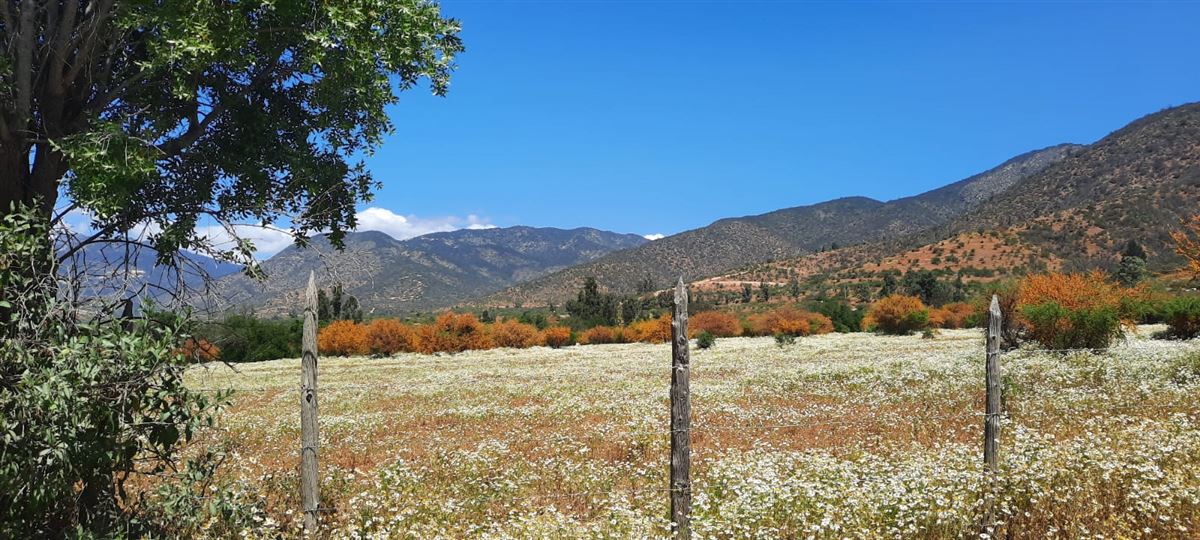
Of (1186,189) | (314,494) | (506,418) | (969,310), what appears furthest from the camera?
(1186,189)

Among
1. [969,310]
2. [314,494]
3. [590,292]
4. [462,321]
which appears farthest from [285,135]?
[590,292]

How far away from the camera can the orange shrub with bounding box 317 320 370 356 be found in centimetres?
6075

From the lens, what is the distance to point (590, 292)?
87.1m

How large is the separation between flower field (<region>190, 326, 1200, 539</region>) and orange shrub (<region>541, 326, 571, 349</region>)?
42199 millimetres

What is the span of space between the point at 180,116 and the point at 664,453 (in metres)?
8.70

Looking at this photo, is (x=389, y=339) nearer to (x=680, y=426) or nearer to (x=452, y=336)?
(x=452, y=336)

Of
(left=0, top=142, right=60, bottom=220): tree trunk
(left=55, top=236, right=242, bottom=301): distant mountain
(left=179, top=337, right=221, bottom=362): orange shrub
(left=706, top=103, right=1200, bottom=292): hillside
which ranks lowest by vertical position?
(left=179, top=337, right=221, bottom=362): orange shrub

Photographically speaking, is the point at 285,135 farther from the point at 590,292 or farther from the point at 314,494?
the point at 590,292

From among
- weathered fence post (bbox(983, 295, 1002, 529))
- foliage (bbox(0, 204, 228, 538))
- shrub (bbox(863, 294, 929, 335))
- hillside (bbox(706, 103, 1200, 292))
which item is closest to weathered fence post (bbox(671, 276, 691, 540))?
weathered fence post (bbox(983, 295, 1002, 529))

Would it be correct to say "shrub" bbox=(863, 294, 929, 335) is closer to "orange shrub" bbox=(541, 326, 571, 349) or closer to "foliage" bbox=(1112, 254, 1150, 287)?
"foliage" bbox=(1112, 254, 1150, 287)

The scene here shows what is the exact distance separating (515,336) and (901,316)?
36063mm

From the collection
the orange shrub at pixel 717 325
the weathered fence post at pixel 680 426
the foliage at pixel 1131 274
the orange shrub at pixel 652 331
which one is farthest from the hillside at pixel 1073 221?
the weathered fence post at pixel 680 426

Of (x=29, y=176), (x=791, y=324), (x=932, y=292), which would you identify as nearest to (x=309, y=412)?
(x=29, y=176)

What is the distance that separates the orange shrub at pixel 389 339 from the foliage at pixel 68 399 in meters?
57.1
